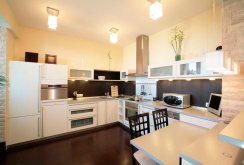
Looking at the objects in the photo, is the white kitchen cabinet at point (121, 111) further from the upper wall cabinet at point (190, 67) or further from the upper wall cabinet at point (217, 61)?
the upper wall cabinet at point (217, 61)

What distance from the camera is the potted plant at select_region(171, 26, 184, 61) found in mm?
2561

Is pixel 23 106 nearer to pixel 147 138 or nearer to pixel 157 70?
pixel 147 138

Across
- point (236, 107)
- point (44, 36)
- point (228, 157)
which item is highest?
point (44, 36)

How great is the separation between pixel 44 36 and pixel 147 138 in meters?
3.55

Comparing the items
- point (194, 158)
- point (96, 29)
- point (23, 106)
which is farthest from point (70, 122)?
point (194, 158)

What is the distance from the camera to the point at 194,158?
2.42ft

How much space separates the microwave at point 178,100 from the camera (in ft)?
7.45

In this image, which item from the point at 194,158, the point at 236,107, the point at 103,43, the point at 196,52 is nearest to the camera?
the point at 194,158

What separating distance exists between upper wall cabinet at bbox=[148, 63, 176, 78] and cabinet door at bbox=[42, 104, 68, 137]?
7.78ft

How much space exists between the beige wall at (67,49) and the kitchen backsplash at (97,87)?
0.55m

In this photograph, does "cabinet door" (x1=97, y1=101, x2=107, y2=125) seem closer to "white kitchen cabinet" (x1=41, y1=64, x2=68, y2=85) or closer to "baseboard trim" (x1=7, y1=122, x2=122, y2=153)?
"baseboard trim" (x1=7, y1=122, x2=122, y2=153)

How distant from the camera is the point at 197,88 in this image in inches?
93.9

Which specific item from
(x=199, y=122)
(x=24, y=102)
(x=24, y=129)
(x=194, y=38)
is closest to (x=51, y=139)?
(x=24, y=129)

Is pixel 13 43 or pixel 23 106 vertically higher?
pixel 13 43
